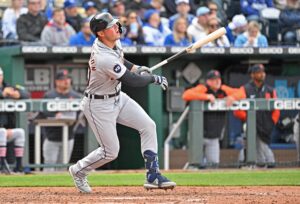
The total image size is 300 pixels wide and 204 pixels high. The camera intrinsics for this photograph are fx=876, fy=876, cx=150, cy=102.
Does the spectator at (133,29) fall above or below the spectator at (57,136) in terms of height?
above

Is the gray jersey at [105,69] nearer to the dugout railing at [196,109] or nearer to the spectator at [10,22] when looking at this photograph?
the dugout railing at [196,109]

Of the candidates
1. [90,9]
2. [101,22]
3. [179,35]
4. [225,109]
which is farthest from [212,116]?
[101,22]

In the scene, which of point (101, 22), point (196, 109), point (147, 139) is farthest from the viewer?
point (196, 109)

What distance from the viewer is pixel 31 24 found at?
14.1 meters

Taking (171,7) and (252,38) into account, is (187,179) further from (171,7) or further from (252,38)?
(171,7)

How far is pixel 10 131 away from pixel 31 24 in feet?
7.79

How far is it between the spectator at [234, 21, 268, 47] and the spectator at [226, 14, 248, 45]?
0.28 meters

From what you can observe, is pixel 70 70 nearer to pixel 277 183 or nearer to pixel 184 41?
pixel 184 41

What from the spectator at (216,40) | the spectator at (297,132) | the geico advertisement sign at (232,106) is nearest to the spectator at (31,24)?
the spectator at (216,40)

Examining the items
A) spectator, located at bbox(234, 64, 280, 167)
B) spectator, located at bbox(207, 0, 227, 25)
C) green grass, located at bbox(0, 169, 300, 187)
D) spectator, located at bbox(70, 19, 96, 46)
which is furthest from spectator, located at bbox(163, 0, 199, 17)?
green grass, located at bbox(0, 169, 300, 187)

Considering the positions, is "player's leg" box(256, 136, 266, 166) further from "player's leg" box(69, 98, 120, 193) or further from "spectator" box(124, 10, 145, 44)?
"player's leg" box(69, 98, 120, 193)

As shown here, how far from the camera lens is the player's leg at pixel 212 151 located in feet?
42.9

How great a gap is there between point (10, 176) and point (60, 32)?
3198mm

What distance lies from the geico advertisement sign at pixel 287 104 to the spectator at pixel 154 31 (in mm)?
2481
